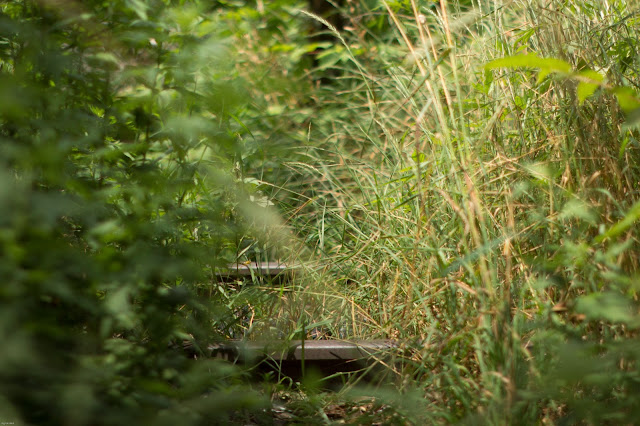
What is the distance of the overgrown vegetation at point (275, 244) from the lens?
97cm

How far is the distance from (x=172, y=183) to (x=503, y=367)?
0.89m

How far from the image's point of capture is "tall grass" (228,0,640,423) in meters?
1.25

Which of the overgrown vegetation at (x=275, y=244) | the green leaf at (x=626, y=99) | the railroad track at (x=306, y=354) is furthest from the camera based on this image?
the railroad track at (x=306, y=354)

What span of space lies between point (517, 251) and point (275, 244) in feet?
3.29

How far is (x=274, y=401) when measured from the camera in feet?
5.83

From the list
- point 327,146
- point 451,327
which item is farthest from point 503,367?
point 327,146

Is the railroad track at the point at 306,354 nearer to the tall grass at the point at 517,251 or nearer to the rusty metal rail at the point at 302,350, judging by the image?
the rusty metal rail at the point at 302,350

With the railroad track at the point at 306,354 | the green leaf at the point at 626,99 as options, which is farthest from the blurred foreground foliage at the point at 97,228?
the green leaf at the point at 626,99

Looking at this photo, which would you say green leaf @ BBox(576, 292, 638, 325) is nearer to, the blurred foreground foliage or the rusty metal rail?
the blurred foreground foliage

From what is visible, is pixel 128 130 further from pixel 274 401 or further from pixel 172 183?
pixel 274 401

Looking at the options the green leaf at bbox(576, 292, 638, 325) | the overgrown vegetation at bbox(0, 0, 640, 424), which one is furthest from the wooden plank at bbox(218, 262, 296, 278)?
the green leaf at bbox(576, 292, 638, 325)

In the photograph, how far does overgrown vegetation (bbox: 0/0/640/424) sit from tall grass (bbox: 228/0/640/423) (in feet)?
0.03

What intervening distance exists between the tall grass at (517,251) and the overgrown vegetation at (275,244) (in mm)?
10

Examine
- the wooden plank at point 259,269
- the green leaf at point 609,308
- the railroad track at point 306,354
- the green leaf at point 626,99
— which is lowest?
the railroad track at point 306,354
